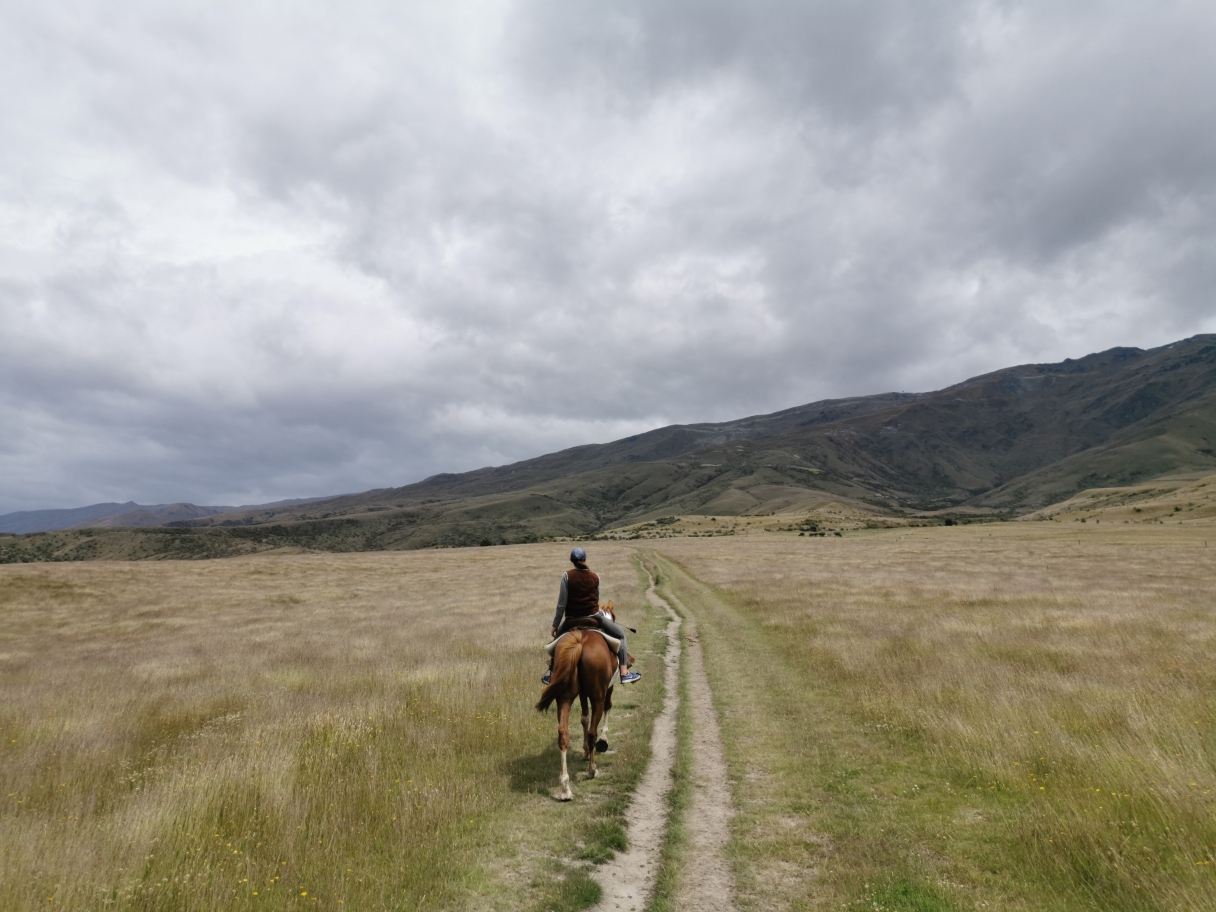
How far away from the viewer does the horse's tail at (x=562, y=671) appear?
9.52 meters

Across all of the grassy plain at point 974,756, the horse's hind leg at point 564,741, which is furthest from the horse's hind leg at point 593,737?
the grassy plain at point 974,756

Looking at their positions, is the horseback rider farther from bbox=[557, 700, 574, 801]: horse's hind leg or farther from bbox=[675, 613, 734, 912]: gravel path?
bbox=[675, 613, 734, 912]: gravel path

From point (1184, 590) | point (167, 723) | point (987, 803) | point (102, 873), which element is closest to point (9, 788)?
point (167, 723)

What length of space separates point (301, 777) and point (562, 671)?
13.2 feet

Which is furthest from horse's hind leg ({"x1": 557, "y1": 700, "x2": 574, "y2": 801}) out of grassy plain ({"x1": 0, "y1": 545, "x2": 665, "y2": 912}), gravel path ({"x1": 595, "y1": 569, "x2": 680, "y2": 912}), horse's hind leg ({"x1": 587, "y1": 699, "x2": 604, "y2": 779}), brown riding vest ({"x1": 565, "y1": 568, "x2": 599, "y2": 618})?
brown riding vest ({"x1": 565, "y1": 568, "x2": 599, "y2": 618})

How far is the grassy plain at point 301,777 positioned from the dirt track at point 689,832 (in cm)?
30

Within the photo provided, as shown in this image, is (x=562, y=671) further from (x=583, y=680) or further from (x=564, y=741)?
(x=564, y=741)

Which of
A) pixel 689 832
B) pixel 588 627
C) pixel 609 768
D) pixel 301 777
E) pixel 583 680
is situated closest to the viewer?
pixel 689 832

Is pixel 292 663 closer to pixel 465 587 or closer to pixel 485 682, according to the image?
pixel 485 682

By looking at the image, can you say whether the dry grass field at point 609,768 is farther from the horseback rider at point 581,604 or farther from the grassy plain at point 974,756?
the horseback rider at point 581,604

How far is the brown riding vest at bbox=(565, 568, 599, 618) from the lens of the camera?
11008 millimetres

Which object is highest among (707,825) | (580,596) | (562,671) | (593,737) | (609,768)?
(580,596)

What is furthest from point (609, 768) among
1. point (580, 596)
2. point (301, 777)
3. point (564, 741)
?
point (301, 777)

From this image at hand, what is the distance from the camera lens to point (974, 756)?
30.1ft
